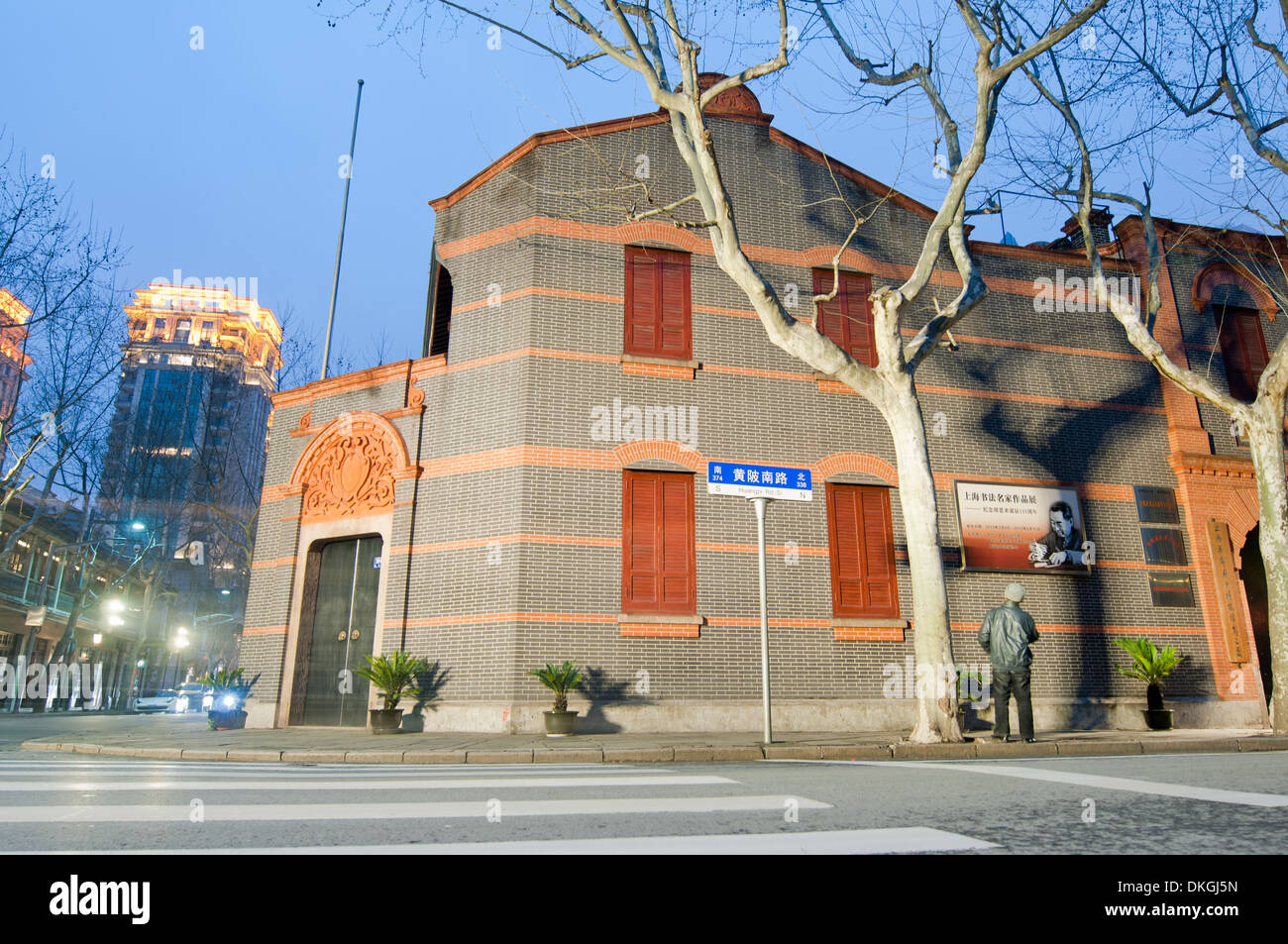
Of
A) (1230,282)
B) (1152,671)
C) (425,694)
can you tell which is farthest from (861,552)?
(1230,282)

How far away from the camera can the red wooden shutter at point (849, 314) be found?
1588 centimetres

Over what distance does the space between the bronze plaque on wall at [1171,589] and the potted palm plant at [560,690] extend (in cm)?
1100

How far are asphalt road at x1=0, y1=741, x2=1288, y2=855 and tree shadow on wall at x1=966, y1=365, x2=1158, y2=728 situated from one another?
9.88m

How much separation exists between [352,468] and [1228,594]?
1661 centimetres

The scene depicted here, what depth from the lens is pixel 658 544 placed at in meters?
13.8

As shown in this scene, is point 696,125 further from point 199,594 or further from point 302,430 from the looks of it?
point 199,594

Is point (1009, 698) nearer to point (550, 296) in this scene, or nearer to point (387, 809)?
point (387, 809)

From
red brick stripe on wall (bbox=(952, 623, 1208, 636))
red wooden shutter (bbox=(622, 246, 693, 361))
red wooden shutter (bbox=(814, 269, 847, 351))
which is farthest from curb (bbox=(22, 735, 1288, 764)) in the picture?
red wooden shutter (bbox=(814, 269, 847, 351))

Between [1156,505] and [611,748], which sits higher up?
[1156,505]

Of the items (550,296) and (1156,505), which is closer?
(550,296)

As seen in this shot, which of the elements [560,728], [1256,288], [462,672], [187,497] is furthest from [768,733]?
[187,497]

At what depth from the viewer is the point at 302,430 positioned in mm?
16281

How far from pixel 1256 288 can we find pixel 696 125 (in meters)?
14.8

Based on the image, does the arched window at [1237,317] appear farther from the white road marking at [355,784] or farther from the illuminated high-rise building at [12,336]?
the illuminated high-rise building at [12,336]
